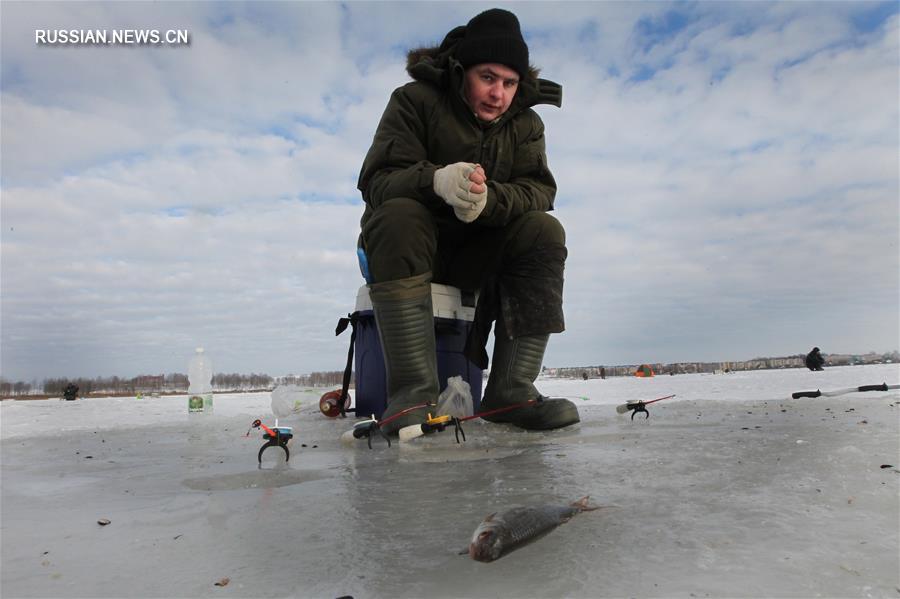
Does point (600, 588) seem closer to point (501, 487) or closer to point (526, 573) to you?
point (526, 573)

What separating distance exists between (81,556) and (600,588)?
0.87m

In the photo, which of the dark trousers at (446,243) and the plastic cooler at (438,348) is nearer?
the dark trousers at (446,243)

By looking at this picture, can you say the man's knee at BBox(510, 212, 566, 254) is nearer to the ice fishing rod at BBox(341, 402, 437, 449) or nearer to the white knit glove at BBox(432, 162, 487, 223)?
the white knit glove at BBox(432, 162, 487, 223)

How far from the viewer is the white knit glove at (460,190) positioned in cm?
209

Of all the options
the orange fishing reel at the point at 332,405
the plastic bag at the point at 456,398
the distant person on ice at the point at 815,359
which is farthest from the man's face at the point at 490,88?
the distant person on ice at the point at 815,359

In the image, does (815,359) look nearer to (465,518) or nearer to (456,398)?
(456,398)

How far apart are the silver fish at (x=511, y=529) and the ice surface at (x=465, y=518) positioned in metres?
0.02


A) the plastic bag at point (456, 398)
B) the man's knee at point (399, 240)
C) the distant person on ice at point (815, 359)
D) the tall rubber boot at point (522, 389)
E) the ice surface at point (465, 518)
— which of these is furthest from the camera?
the distant person on ice at point (815, 359)

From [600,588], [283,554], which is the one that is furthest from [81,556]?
[600,588]

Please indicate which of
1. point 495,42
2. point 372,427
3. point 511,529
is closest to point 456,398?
point 372,427

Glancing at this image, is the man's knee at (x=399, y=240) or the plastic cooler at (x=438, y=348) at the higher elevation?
the man's knee at (x=399, y=240)

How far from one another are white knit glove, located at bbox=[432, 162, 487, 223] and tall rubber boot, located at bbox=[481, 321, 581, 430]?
67 cm

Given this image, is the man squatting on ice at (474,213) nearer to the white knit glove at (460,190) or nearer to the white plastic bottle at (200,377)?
the white knit glove at (460,190)

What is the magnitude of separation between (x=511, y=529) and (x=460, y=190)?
4.82 feet
